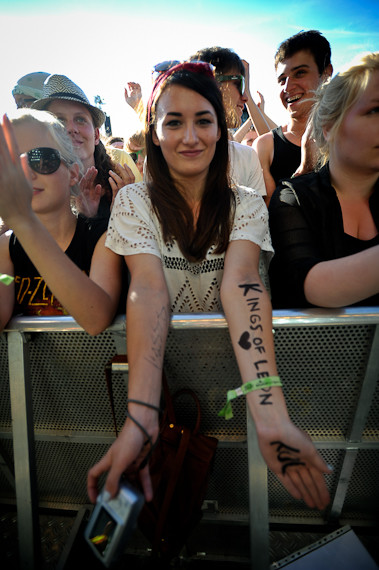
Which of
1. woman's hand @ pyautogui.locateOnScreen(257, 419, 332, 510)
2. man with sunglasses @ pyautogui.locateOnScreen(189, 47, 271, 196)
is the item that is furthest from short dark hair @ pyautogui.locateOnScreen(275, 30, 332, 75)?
woman's hand @ pyautogui.locateOnScreen(257, 419, 332, 510)

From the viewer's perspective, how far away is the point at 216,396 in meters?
1.46

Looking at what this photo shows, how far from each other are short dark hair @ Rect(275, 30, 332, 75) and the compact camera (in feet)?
10.8

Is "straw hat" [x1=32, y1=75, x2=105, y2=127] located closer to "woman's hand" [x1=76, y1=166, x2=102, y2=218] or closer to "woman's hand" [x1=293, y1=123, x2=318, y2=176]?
"woman's hand" [x1=76, y1=166, x2=102, y2=218]

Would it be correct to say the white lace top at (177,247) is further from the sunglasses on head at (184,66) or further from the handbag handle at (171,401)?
the sunglasses on head at (184,66)

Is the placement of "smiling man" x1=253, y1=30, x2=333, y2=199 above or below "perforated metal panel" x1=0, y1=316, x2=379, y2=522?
above

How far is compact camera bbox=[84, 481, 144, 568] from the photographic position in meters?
1.01

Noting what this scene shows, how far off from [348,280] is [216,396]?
708 mm

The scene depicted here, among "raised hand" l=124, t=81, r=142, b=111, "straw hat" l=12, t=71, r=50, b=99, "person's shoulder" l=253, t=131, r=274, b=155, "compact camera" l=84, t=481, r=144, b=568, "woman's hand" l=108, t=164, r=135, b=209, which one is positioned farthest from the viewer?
"raised hand" l=124, t=81, r=142, b=111

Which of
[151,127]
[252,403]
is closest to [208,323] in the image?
[252,403]

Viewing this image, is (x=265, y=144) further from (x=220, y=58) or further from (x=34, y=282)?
(x=34, y=282)

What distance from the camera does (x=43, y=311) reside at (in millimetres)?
1739

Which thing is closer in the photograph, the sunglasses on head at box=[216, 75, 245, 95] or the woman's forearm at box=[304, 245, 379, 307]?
the woman's forearm at box=[304, 245, 379, 307]

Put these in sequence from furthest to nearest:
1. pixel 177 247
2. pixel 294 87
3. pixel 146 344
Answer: pixel 294 87 → pixel 177 247 → pixel 146 344

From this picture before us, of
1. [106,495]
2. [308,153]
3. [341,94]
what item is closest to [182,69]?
[341,94]
